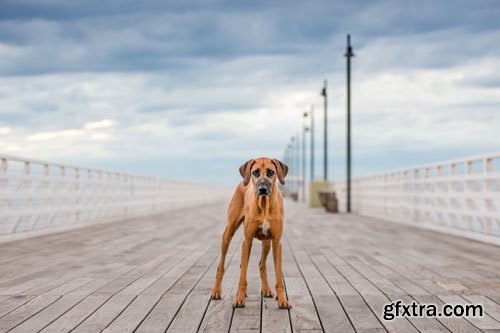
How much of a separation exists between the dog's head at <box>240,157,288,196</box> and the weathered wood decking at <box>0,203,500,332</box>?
1.05 m

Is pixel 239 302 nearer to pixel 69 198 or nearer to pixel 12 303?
pixel 12 303

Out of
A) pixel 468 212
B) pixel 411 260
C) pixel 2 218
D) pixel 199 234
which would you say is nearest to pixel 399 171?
pixel 468 212

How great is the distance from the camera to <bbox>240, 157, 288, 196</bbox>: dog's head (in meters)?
4.48

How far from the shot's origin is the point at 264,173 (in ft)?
15.0

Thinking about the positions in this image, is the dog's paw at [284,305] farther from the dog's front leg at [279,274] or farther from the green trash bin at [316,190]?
the green trash bin at [316,190]

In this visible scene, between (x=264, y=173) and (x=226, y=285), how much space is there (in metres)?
1.99

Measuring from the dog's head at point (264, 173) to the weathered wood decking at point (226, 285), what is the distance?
1.05m

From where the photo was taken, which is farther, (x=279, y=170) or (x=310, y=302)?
(x=310, y=302)

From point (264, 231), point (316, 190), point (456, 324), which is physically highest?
point (316, 190)

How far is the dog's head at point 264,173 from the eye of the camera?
4477 millimetres

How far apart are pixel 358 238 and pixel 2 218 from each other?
712 cm

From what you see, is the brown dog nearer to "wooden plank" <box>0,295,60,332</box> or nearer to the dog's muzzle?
the dog's muzzle

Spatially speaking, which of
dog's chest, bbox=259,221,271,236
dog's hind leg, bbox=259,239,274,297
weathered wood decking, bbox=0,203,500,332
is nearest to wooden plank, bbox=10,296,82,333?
weathered wood decking, bbox=0,203,500,332

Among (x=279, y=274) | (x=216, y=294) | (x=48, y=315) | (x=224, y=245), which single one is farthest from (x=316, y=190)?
(x=48, y=315)
